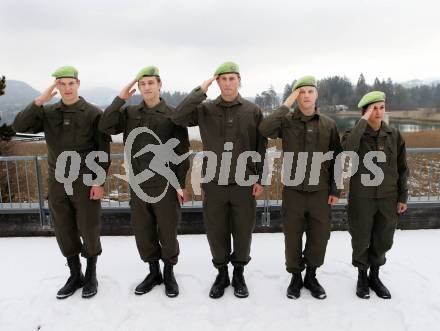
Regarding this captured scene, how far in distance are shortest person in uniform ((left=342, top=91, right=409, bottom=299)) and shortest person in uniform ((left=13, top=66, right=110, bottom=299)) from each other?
261 centimetres

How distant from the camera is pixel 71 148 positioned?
3385 millimetres

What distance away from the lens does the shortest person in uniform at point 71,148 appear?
330 cm

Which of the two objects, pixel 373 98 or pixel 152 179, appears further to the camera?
pixel 152 179

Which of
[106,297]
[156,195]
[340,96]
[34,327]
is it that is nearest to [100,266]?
[106,297]

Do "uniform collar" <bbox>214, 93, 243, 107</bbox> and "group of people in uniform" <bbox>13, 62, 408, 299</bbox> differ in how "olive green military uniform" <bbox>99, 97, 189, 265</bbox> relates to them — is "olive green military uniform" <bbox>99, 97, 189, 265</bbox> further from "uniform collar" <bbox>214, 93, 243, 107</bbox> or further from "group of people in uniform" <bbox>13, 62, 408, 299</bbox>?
"uniform collar" <bbox>214, 93, 243, 107</bbox>

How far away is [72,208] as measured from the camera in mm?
3590

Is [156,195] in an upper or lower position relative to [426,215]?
upper

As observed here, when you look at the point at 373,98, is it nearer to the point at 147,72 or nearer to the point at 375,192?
the point at 375,192

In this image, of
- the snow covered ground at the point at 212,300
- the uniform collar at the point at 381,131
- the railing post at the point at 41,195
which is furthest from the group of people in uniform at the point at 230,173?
the railing post at the point at 41,195

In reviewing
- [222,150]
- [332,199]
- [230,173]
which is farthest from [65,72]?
A: [332,199]

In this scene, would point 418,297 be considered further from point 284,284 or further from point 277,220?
point 277,220

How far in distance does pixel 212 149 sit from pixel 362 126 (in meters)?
1.45

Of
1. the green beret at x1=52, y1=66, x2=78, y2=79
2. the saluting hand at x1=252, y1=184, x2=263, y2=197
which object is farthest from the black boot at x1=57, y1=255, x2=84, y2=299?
the saluting hand at x1=252, y1=184, x2=263, y2=197

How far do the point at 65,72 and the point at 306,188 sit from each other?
2641mm
